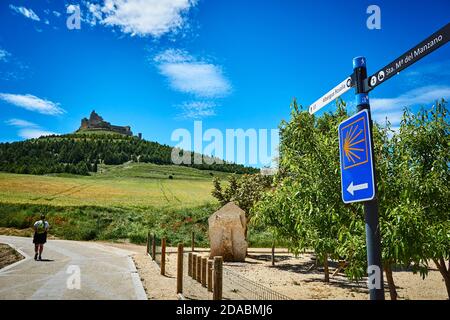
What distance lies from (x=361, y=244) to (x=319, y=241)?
148cm

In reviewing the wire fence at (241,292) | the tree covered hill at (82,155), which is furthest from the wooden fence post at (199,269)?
the tree covered hill at (82,155)

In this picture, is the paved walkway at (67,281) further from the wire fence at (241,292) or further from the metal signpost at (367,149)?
the metal signpost at (367,149)

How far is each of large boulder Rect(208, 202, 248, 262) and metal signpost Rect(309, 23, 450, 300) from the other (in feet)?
63.4

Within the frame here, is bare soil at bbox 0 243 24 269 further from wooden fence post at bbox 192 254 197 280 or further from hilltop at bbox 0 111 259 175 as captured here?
hilltop at bbox 0 111 259 175

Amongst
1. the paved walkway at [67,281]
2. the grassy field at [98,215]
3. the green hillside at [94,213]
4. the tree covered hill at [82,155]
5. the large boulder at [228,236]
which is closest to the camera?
the paved walkway at [67,281]

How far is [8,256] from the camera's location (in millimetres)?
Result: 17938

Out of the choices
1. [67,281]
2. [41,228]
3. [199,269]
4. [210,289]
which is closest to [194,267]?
[199,269]

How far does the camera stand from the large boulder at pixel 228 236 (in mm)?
22875

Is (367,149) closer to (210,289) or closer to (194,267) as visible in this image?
(210,289)

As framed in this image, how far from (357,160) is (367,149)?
19 cm

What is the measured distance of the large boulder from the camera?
22.9 meters

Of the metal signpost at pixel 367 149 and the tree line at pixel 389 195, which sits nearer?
the metal signpost at pixel 367 149

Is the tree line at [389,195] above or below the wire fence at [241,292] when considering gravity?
above

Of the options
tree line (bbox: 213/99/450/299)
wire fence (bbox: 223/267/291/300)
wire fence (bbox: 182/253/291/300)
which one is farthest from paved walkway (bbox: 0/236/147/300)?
tree line (bbox: 213/99/450/299)
